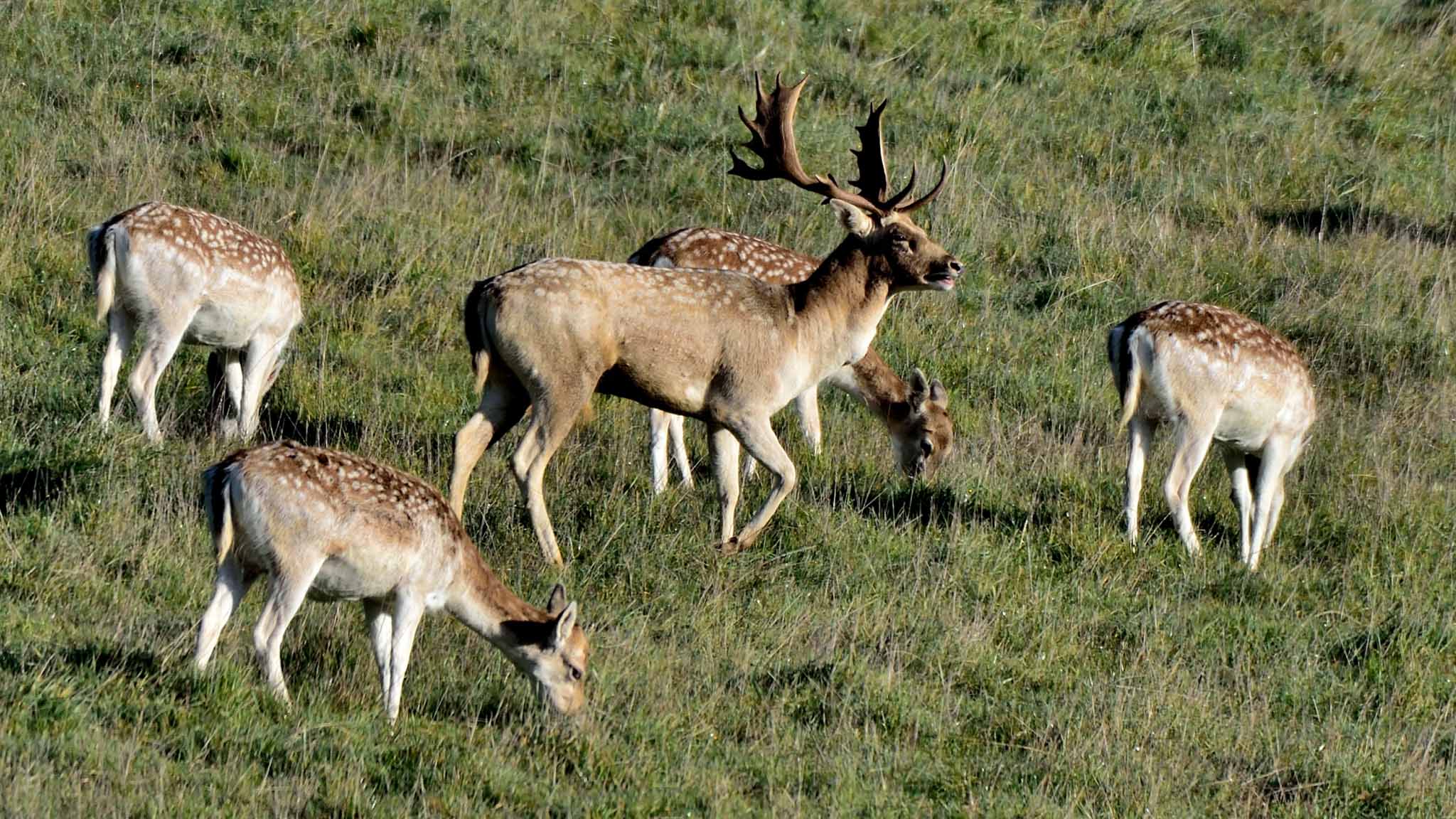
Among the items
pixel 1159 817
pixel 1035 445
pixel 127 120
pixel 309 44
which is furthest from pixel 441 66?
pixel 1159 817

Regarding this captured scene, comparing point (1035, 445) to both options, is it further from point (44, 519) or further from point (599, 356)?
point (44, 519)

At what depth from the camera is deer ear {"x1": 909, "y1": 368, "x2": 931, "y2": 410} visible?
1239 centimetres

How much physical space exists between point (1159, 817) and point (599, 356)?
387 centimetres

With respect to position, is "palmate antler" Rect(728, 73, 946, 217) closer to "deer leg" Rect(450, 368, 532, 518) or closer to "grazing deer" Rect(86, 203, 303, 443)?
"deer leg" Rect(450, 368, 532, 518)

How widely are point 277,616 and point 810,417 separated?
17.4 feet

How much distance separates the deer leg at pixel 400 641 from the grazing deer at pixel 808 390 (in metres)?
3.95

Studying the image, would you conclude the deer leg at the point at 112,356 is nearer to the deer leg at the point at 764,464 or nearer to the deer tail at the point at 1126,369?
the deer leg at the point at 764,464

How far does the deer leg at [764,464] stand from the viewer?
10.2m

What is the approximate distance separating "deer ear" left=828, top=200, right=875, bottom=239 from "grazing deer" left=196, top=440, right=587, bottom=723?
3.29 meters

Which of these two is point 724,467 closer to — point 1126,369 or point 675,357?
point 675,357

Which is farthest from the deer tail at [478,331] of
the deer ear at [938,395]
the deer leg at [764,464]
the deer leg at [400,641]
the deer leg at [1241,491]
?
the deer leg at [1241,491]

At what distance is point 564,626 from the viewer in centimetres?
800

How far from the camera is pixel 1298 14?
1970 centimetres

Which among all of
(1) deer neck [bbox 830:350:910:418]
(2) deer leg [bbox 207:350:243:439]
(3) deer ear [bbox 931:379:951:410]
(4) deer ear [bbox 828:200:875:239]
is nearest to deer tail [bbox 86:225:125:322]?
(2) deer leg [bbox 207:350:243:439]
